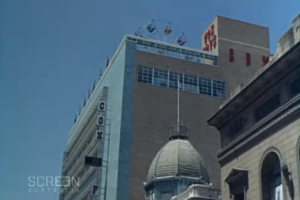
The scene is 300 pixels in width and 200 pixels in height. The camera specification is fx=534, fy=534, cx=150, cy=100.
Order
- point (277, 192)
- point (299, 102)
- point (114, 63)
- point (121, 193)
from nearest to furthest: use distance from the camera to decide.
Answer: point (299, 102) → point (277, 192) → point (121, 193) → point (114, 63)

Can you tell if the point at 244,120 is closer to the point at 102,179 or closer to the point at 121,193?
the point at 121,193

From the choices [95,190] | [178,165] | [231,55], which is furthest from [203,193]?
[231,55]

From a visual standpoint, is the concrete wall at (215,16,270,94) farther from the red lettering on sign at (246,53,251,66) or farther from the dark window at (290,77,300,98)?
the dark window at (290,77,300,98)

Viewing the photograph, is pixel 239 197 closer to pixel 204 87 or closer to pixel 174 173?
pixel 174 173

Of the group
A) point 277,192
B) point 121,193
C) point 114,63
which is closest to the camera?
point 277,192

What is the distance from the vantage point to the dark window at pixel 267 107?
30328 mm

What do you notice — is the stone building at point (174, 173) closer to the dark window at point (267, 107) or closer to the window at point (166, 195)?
the window at point (166, 195)

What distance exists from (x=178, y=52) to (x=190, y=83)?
5698 millimetres

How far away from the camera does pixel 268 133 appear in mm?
30438

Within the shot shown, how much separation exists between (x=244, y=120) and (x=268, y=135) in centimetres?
355

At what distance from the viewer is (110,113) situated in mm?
71812

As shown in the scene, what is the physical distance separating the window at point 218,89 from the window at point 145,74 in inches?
375

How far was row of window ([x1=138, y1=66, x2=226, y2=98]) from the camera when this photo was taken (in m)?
71.1

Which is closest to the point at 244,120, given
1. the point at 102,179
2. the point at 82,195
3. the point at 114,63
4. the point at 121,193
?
the point at 121,193
